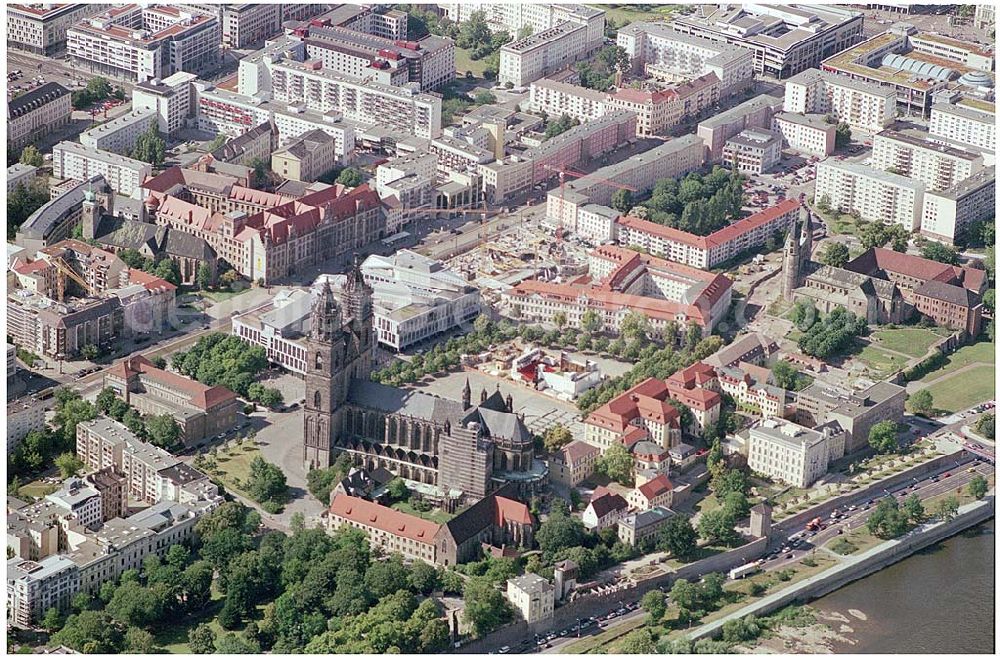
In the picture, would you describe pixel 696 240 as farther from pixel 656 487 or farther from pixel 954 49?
pixel 954 49

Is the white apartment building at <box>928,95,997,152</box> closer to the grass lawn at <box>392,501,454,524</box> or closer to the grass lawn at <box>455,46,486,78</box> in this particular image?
the grass lawn at <box>455,46,486,78</box>

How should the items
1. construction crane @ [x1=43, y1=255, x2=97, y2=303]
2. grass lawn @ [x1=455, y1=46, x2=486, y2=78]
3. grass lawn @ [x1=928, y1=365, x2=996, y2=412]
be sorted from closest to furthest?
grass lawn @ [x1=928, y1=365, x2=996, y2=412]
construction crane @ [x1=43, y1=255, x2=97, y2=303]
grass lawn @ [x1=455, y1=46, x2=486, y2=78]

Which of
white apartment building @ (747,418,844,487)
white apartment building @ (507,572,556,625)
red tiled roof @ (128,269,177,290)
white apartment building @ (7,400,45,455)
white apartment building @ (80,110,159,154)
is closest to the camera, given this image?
white apartment building @ (507,572,556,625)

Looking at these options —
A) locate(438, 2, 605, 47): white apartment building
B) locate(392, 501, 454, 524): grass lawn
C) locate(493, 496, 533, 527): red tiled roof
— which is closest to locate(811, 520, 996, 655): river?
locate(493, 496, 533, 527): red tiled roof

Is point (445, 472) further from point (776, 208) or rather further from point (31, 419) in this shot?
point (776, 208)

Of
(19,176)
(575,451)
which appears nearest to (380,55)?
(19,176)

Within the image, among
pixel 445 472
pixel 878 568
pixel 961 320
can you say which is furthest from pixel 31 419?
pixel 961 320

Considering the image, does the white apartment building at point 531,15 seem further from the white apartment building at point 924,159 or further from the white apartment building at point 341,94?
the white apartment building at point 924,159
